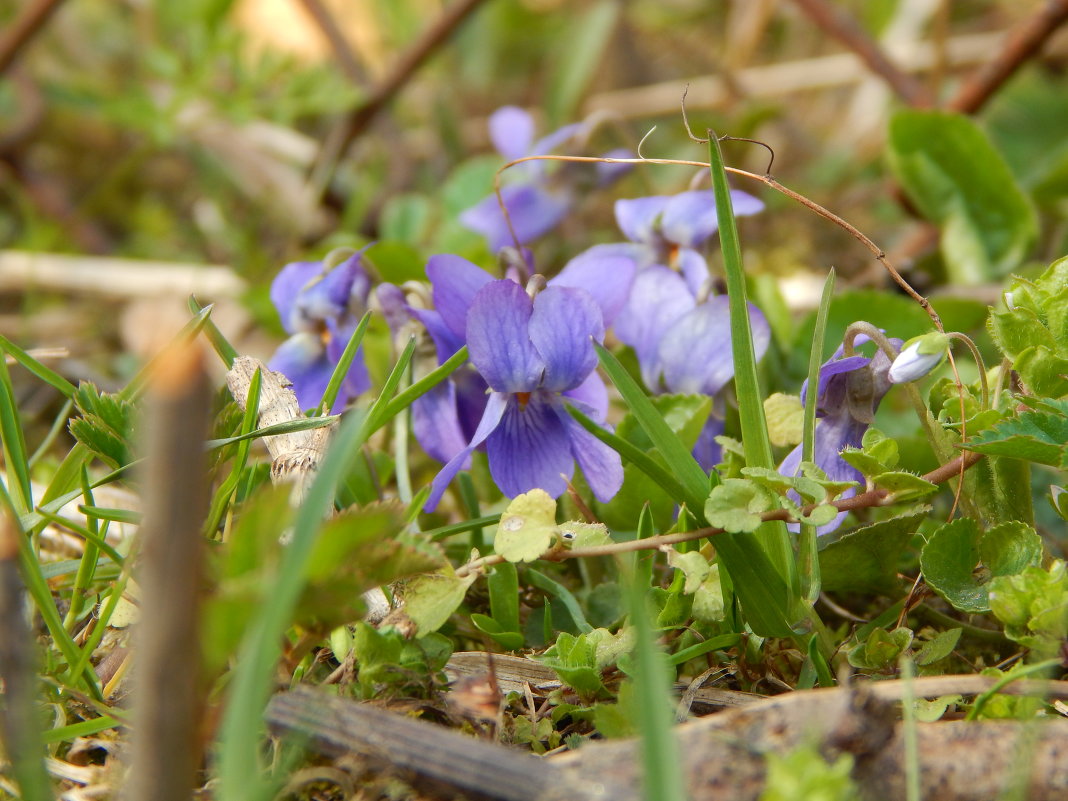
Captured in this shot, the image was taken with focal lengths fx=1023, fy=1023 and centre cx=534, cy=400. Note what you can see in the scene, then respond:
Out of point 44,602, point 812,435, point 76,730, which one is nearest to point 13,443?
point 44,602

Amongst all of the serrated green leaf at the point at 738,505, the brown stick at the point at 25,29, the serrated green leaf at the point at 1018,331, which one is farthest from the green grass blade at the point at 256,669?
the brown stick at the point at 25,29

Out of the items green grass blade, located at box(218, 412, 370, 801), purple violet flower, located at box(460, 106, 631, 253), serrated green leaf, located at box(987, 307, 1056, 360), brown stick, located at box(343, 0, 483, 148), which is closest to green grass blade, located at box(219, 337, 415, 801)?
green grass blade, located at box(218, 412, 370, 801)

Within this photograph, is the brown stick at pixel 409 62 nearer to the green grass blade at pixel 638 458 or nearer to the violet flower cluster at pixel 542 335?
the violet flower cluster at pixel 542 335

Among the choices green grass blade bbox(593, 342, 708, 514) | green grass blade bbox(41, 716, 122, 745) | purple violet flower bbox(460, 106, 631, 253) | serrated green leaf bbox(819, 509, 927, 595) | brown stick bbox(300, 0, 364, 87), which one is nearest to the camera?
green grass blade bbox(41, 716, 122, 745)

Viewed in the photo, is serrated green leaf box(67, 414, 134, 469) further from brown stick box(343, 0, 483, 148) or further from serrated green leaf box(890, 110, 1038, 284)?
brown stick box(343, 0, 483, 148)

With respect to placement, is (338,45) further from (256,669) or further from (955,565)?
(256,669)

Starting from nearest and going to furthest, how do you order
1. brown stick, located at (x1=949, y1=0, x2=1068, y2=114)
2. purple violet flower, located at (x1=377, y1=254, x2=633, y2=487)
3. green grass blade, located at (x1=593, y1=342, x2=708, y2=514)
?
green grass blade, located at (x1=593, y1=342, x2=708, y2=514) → purple violet flower, located at (x1=377, y1=254, x2=633, y2=487) → brown stick, located at (x1=949, y1=0, x2=1068, y2=114)

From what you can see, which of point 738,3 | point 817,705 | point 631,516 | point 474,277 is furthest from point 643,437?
point 738,3
